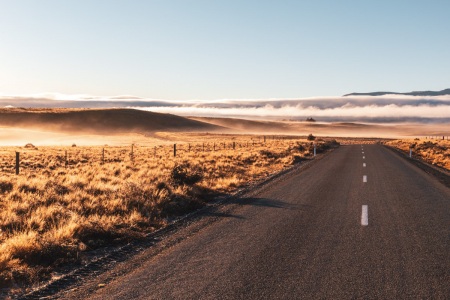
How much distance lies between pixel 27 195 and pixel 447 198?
464 inches

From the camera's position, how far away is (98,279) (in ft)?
19.6

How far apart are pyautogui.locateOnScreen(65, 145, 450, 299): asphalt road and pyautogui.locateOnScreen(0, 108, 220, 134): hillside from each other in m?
132

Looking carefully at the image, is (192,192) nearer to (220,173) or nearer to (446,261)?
(220,173)

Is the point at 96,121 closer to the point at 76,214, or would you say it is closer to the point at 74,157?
the point at 74,157

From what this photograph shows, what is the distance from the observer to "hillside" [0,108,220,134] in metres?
143

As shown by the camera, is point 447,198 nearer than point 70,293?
No

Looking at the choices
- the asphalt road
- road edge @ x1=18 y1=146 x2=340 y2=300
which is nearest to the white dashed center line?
the asphalt road

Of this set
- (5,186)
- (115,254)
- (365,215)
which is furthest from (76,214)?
(365,215)

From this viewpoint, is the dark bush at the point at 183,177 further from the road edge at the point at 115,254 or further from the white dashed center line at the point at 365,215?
the white dashed center line at the point at 365,215

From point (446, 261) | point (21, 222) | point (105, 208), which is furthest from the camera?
point (105, 208)

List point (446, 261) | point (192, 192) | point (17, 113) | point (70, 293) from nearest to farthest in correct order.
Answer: point (70, 293) → point (446, 261) → point (192, 192) → point (17, 113)

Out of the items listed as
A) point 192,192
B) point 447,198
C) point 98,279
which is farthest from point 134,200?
point 447,198

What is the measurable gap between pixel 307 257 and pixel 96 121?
15242 cm

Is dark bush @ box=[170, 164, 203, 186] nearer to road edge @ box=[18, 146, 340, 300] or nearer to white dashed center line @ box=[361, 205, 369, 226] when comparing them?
road edge @ box=[18, 146, 340, 300]
